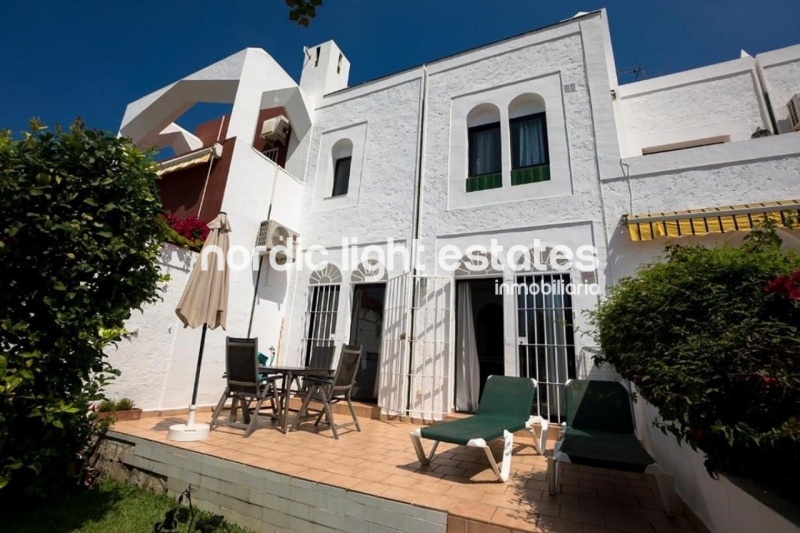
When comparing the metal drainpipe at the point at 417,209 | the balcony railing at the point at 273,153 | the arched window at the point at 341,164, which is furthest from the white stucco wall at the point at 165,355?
the balcony railing at the point at 273,153

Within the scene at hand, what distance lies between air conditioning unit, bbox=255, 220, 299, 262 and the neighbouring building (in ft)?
0.23

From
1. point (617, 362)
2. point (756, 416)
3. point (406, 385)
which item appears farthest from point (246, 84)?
point (756, 416)

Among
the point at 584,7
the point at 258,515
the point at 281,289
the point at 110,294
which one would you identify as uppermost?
the point at 584,7

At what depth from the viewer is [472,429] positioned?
3.93 m

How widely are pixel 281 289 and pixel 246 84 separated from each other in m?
5.24

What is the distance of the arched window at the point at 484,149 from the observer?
26.5 ft

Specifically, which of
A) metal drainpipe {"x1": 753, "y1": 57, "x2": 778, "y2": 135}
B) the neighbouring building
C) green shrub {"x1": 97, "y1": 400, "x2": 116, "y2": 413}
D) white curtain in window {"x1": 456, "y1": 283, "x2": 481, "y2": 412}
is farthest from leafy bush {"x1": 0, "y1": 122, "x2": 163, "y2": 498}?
metal drainpipe {"x1": 753, "y1": 57, "x2": 778, "y2": 135}

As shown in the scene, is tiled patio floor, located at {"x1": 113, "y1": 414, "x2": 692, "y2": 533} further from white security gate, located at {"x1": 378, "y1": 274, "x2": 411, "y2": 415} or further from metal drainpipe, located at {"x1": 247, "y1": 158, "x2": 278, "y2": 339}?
metal drainpipe, located at {"x1": 247, "y1": 158, "x2": 278, "y2": 339}

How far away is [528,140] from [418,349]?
526 cm

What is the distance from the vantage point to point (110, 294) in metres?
3.55

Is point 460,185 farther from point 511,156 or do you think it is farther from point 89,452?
point 89,452

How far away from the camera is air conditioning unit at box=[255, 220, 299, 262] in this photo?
8.34 metres

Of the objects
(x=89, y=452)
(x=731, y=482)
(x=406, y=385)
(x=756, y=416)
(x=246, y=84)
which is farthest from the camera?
(x=246, y=84)

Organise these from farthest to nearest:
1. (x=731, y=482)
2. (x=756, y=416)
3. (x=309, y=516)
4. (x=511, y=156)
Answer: (x=511, y=156), (x=309, y=516), (x=731, y=482), (x=756, y=416)
